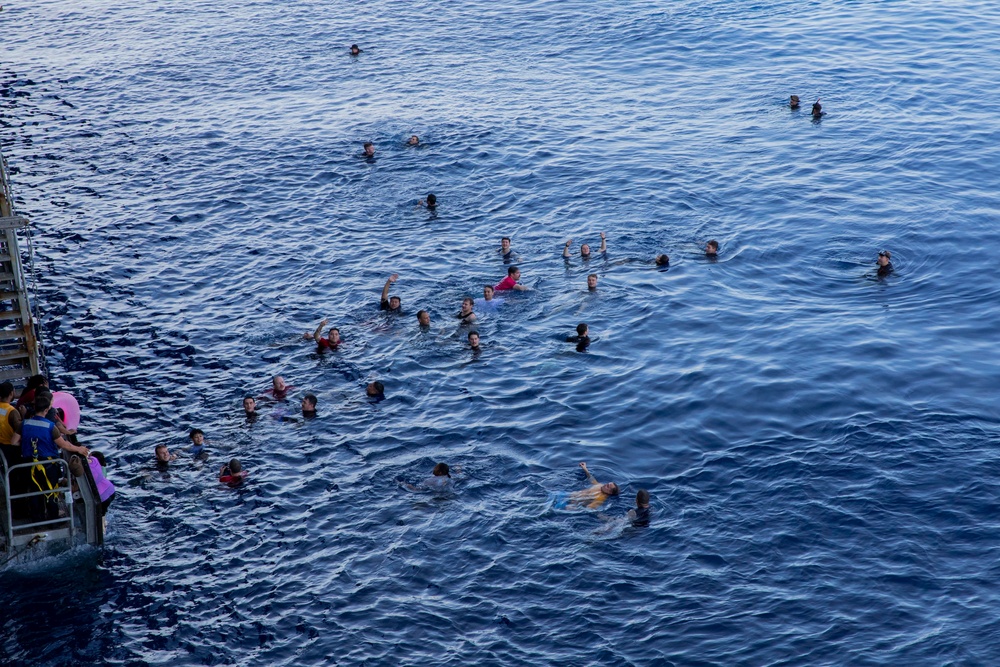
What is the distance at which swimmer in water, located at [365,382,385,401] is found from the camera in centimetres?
2406

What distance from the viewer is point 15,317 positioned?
19.8 meters

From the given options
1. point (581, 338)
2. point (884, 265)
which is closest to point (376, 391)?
point (581, 338)

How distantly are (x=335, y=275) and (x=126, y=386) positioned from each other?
7670 millimetres

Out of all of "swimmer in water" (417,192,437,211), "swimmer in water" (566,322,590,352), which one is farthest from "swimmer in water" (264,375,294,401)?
"swimmer in water" (417,192,437,211)

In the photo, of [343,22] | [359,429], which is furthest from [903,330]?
[343,22]

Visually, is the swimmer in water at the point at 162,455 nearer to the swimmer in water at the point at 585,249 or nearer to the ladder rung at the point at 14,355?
the ladder rung at the point at 14,355

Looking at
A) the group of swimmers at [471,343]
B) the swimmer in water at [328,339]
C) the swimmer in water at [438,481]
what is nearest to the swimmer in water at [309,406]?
the group of swimmers at [471,343]

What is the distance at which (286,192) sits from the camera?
36.2 m

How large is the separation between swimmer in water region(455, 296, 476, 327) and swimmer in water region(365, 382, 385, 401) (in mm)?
3922

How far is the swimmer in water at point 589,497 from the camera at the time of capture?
794 inches

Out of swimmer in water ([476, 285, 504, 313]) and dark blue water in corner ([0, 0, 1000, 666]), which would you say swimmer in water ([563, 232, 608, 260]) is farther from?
swimmer in water ([476, 285, 504, 313])

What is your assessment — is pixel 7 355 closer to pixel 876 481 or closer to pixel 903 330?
pixel 876 481

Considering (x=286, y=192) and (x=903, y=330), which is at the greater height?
(x=286, y=192)

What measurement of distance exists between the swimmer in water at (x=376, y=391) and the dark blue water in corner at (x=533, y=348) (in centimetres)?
33
